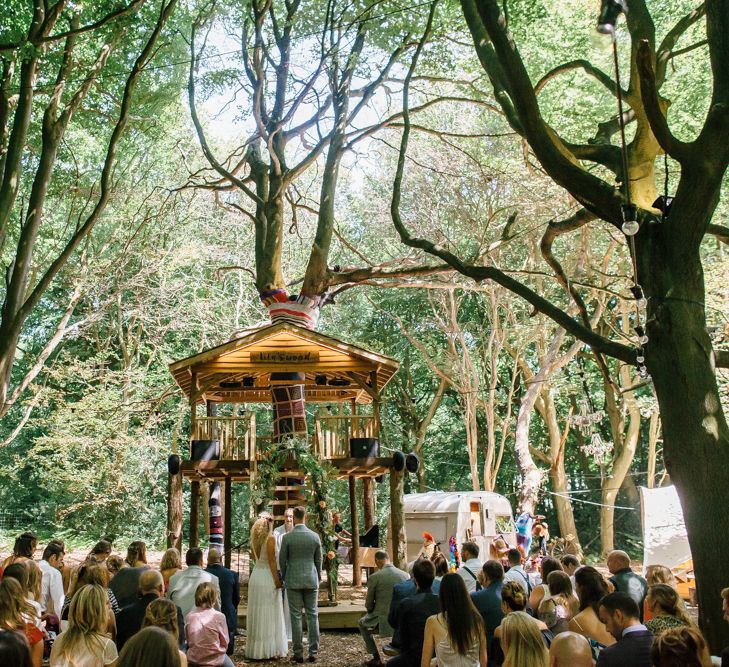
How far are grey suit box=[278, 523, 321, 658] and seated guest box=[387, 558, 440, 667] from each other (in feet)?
10.0

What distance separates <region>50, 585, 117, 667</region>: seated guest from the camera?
4.32 meters

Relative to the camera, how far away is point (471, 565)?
733 centimetres

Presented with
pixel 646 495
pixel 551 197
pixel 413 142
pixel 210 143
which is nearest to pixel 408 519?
pixel 646 495

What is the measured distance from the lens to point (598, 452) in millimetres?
27047

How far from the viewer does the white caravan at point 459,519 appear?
2055 centimetres

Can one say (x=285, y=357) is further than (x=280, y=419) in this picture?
No

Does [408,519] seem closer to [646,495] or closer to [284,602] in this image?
[646,495]

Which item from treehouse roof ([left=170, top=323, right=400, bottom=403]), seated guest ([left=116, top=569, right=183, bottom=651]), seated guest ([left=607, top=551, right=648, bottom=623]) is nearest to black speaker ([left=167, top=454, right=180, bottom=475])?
treehouse roof ([left=170, top=323, right=400, bottom=403])

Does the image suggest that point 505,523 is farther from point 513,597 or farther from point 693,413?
point 513,597

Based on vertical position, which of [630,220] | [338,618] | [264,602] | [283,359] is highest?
[283,359]

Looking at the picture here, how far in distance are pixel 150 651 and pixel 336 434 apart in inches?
516

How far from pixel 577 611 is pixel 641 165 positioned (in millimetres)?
4380

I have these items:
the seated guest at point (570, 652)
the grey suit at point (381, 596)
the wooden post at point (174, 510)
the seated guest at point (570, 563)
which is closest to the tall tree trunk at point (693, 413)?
the seated guest at point (570, 563)

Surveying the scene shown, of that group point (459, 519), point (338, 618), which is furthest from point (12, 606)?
point (459, 519)
